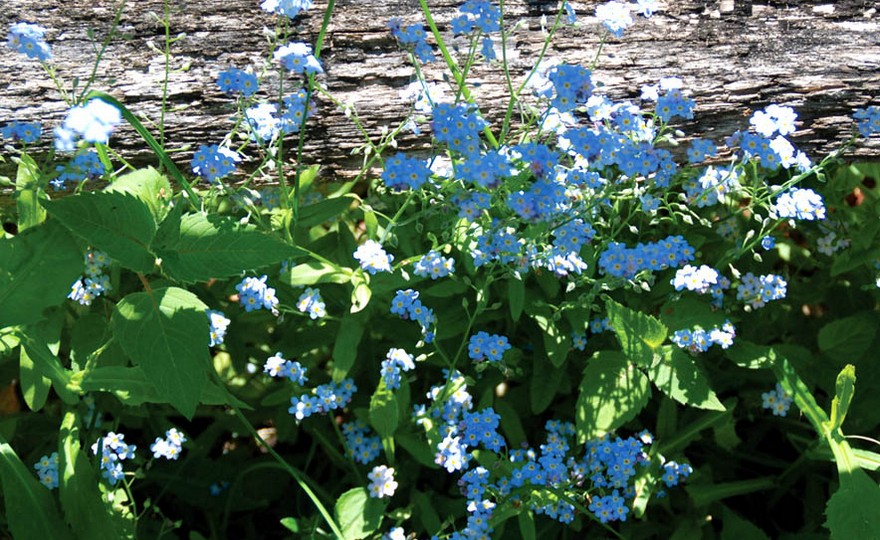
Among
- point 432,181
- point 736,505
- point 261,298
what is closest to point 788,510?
point 736,505

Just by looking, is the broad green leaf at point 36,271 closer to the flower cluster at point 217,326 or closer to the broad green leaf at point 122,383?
the broad green leaf at point 122,383

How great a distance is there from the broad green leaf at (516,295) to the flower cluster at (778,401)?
2.72ft

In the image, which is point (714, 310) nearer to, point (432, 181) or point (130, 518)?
point (432, 181)

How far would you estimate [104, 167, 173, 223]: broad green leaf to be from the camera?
235cm

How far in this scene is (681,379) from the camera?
7.89 ft

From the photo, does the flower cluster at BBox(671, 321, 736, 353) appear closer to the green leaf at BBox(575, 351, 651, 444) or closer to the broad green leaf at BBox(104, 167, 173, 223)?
the green leaf at BBox(575, 351, 651, 444)

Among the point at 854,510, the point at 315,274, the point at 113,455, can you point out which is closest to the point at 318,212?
the point at 315,274

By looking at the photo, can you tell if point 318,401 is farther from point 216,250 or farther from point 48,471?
point 48,471

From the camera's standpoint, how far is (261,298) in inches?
92.0

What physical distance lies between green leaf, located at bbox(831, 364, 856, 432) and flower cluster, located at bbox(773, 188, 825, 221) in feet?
1.31

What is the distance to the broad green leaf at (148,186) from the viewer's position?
2.35 metres

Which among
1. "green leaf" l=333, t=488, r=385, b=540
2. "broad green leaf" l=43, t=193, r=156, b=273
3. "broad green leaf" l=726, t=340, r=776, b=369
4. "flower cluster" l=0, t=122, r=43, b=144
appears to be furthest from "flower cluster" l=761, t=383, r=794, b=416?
"flower cluster" l=0, t=122, r=43, b=144

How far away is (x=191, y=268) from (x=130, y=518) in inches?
34.9

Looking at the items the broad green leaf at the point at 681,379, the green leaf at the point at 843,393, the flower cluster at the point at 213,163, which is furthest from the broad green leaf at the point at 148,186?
the green leaf at the point at 843,393
